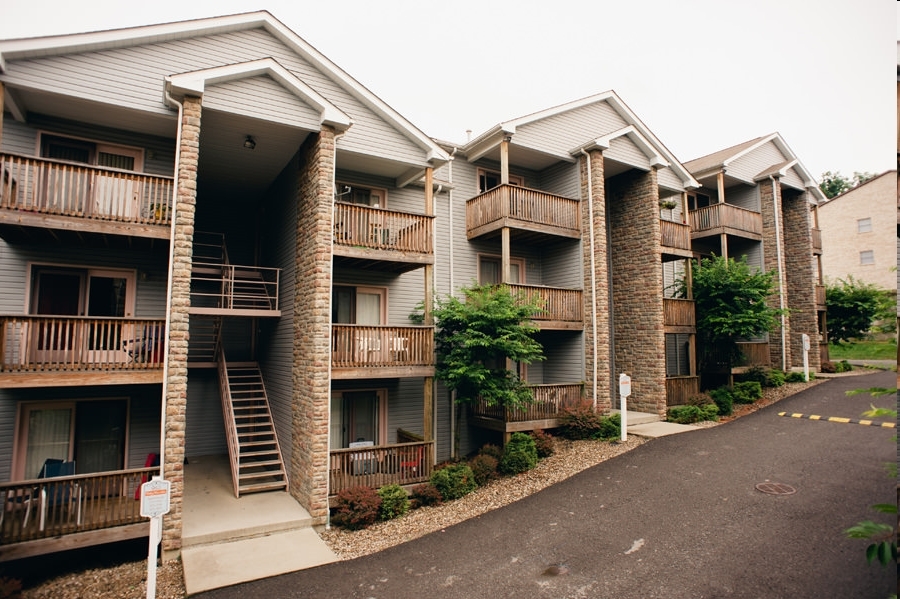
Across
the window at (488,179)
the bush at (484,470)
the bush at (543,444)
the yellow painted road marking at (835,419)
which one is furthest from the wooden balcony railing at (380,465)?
the yellow painted road marking at (835,419)

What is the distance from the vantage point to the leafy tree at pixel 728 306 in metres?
18.7

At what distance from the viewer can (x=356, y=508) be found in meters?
11.2

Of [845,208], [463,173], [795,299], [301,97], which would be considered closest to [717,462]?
[845,208]

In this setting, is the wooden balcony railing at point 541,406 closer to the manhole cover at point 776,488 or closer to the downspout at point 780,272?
the manhole cover at point 776,488

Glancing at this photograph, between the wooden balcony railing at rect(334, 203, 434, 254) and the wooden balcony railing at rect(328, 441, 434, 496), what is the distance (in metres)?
5.10

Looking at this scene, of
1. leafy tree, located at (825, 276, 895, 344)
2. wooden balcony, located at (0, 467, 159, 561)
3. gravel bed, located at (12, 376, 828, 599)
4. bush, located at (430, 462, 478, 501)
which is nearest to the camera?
gravel bed, located at (12, 376, 828, 599)

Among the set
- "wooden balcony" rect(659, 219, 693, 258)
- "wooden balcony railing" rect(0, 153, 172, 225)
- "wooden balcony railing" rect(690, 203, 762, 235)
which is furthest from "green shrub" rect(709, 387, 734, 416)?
"wooden balcony railing" rect(0, 153, 172, 225)

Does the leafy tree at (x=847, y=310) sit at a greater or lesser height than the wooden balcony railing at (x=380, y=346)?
greater

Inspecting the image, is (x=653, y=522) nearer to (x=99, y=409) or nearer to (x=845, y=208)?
(x=845, y=208)

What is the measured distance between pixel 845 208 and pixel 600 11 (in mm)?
6052

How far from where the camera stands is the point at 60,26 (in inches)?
416

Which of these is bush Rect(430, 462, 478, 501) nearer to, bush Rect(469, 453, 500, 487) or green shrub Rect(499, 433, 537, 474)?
bush Rect(469, 453, 500, 487)

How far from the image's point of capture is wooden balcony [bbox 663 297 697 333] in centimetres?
1869

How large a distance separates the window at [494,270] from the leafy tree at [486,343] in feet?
11.7
